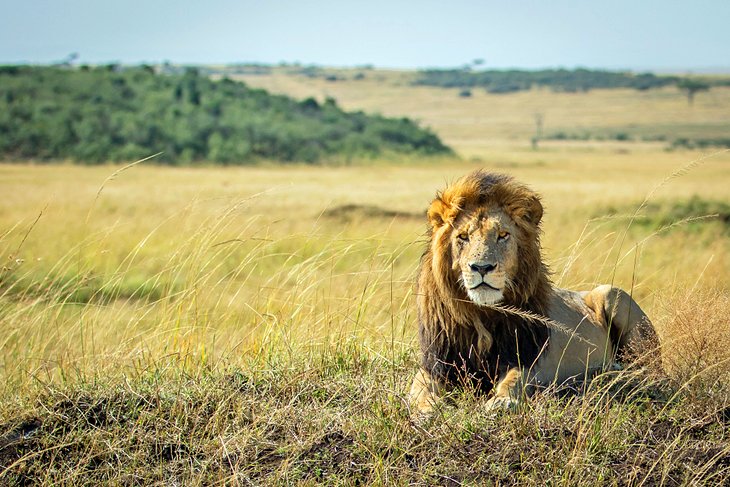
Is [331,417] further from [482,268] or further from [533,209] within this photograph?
[533,209]

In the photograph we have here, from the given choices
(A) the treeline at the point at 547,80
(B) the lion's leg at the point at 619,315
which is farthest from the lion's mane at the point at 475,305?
(A) the treeline at the point at 547,80

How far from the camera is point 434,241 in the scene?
424cm

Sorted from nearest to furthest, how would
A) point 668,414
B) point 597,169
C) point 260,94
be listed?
point 668,414, point 597,169, point 260,94

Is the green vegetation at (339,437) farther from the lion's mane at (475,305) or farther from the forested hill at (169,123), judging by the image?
the forested hill at (169,123)

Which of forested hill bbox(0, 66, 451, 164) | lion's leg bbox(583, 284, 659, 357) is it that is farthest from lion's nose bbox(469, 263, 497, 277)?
forested hill bbox(0, 66, 451, 164)

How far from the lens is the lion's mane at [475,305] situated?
4156 mm

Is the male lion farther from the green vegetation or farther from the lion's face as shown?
the green vegetation

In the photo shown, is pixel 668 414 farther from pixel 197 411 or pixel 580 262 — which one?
pixel 580 262

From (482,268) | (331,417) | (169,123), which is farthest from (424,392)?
(169,123)

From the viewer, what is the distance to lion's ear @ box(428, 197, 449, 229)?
421 cm

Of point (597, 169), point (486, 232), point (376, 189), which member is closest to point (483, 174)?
point (486, 232)

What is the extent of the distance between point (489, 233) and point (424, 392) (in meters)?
0.79

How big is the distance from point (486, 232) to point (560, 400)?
0.79m

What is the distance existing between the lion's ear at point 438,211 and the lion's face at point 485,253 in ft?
0.29
